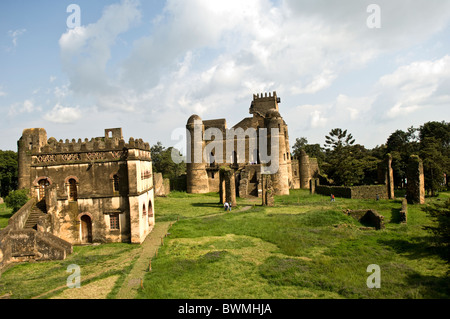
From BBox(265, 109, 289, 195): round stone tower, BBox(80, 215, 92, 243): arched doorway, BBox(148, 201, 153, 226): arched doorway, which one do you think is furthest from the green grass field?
BBox(265, 109, 289, 195): round stone tower

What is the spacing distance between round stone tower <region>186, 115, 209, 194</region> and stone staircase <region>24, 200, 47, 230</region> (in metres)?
23.9

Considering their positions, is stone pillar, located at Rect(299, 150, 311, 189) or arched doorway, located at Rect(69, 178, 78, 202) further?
stone pillar, located at Rect(299, 150, 311, 189)

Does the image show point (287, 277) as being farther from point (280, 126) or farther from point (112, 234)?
point (280, 126)

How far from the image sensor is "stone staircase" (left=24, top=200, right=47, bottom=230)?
56.1ft

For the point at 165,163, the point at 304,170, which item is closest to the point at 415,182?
the point at 304,170

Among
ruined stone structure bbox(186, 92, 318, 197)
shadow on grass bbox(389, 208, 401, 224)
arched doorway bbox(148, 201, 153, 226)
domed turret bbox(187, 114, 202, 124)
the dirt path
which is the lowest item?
the dirt path

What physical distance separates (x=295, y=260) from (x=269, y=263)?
123 cm

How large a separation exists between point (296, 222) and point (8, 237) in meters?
17.2

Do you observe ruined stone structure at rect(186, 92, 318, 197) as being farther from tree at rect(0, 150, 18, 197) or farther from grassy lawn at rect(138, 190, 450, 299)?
tree at rect(0, 150, 18, 197)

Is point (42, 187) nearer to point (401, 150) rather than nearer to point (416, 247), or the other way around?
point (416, 247)

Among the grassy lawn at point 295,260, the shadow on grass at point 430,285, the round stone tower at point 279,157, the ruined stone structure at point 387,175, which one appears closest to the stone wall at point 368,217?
the grassy lawn at point 295,260

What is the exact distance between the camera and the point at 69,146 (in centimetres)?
1842

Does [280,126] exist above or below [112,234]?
above
